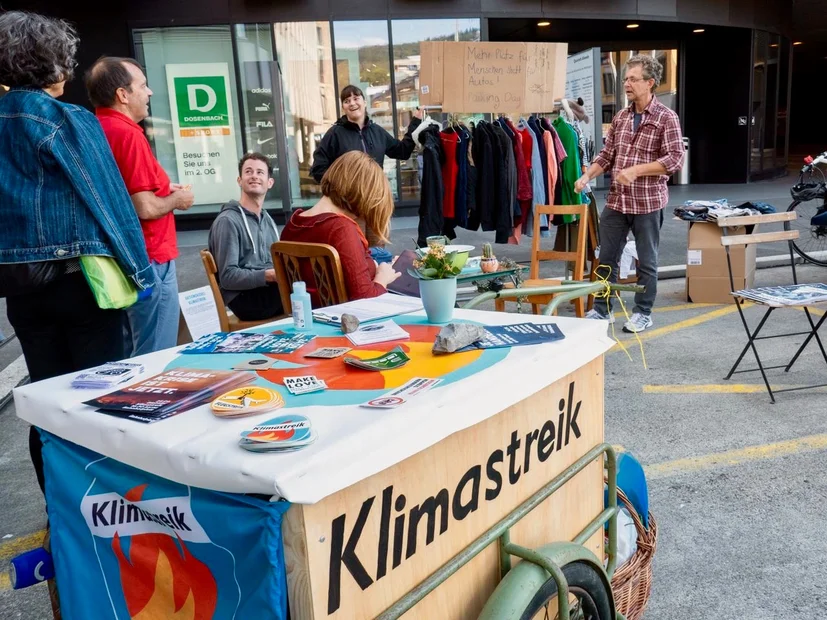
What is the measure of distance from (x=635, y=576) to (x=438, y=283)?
101cm

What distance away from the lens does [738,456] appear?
337cm

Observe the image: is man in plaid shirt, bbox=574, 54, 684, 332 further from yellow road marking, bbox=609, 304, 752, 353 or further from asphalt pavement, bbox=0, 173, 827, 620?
asphalt pavement, bbox=0, 173, 827, 620

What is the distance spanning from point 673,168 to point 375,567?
4.69 m

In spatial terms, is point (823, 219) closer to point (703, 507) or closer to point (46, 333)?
point (703, 507)

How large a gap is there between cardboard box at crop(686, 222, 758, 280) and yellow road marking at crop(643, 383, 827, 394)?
2.23 meters

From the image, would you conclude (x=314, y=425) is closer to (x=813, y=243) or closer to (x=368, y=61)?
(x=813, y=243)

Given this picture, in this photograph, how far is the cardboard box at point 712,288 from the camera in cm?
633

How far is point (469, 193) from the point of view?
6703 mm

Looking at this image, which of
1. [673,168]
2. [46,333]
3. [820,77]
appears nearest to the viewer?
[46,333]

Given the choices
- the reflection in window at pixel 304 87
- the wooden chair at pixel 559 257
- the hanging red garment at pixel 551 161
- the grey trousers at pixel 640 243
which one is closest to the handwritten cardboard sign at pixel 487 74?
the hanging red garment at pixel 551 161

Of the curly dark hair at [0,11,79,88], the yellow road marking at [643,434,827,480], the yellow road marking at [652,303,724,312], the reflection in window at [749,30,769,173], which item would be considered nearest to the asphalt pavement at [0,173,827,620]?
the yellow road marking at [643,434,827,480]

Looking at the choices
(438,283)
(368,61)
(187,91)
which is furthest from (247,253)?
(368,61)

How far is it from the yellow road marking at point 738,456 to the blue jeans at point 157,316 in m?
2.21

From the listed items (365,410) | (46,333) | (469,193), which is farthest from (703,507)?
(469,193)
